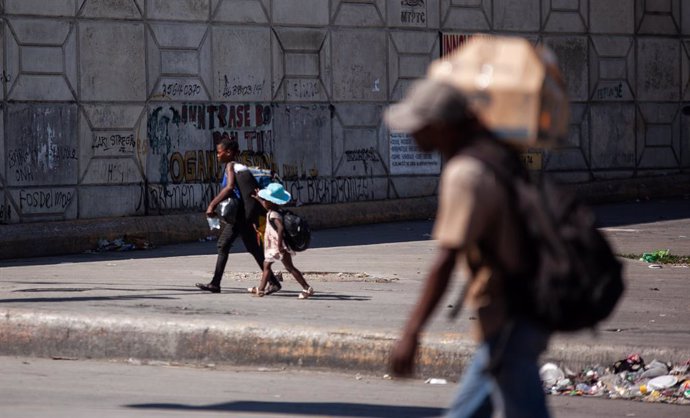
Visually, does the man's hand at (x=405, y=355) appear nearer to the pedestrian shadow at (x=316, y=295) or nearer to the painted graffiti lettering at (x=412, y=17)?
the pedestrian shadow at (x=316, y=295)

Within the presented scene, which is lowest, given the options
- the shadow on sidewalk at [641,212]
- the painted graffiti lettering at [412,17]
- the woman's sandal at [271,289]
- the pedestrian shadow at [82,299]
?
the shadow on sidewalk at [641,212]

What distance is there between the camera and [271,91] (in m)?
21.2

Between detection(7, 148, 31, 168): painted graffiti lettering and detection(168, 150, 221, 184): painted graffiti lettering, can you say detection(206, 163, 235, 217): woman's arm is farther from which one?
detection(168, 150, 221, 184): painted graffiti lettering

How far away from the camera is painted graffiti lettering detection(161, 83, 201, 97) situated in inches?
788

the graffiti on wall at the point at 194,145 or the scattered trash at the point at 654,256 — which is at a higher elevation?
the graffiti on wall at the point at 194,145

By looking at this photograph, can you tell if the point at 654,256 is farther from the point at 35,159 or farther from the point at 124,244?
the point at 35,159

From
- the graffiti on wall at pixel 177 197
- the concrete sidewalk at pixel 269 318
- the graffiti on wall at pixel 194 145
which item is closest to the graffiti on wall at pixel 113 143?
the graffiti on wall at pixel 194 145

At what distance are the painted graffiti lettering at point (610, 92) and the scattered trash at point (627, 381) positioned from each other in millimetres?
16462

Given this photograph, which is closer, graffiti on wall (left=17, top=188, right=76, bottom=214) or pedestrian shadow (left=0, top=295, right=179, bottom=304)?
pedestrian shadow (left=0, top=295, right=179, bottom=304)

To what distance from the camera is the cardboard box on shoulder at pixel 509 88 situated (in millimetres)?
4785

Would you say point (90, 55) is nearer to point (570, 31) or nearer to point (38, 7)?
point (38, 7)

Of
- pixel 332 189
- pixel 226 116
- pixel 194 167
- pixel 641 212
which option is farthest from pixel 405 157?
pixel 641 212

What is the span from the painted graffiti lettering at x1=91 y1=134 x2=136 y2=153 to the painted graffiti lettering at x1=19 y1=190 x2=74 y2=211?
83cm

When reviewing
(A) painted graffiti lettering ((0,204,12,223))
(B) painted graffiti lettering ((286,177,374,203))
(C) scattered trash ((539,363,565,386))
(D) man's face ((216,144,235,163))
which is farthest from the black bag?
(B) painted graffiti lettering ((286,177,374,203))
